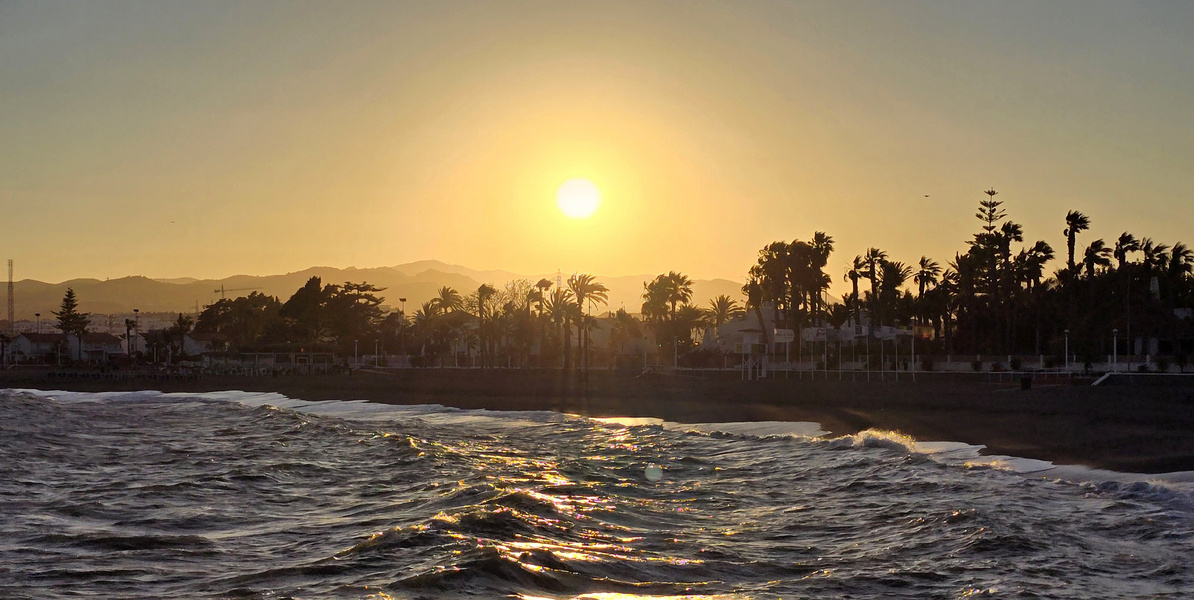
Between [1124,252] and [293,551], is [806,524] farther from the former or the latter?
[1124,252]

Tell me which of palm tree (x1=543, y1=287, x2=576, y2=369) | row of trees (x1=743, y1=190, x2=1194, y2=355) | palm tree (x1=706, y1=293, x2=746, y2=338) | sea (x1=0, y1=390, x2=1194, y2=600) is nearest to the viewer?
sea (x1=0, y1=390, x2=1194, y2=600)

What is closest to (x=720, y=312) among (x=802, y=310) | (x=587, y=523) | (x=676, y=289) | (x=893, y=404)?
(x=676, y=289)

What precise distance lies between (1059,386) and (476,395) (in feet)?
115

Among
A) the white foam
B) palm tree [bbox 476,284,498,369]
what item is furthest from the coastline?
palm tree [bbox 476,284,498,369]

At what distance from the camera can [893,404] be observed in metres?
41.8

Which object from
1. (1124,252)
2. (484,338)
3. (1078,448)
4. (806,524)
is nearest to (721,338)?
(484,338)

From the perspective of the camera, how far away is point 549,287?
117 metres

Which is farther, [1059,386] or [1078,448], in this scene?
[1059,386]

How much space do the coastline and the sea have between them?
217cm

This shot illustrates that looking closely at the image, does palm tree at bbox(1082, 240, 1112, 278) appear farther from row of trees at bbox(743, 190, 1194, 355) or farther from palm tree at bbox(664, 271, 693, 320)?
palm tree at bbox(664, 271, 693, 320)

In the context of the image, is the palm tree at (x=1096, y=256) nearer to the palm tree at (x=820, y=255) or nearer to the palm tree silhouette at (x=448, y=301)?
the palm tree at (x=820, y=255)

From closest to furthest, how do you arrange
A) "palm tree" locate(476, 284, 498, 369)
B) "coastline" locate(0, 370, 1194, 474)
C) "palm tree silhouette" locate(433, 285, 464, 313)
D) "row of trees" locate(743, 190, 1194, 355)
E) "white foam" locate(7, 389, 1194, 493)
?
"white foam" locate(7, 389, 1194, 493), "coastline" locate(0, 370, 1194, 474), "row of trees" locate(743, 190, 1194, 355), "palm tree" locate(476, 284, 498, 369), "palm tree silhouette" locate(433, 285, 464, 313)

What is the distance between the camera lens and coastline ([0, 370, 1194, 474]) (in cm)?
2459

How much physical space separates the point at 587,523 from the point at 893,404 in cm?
2860
